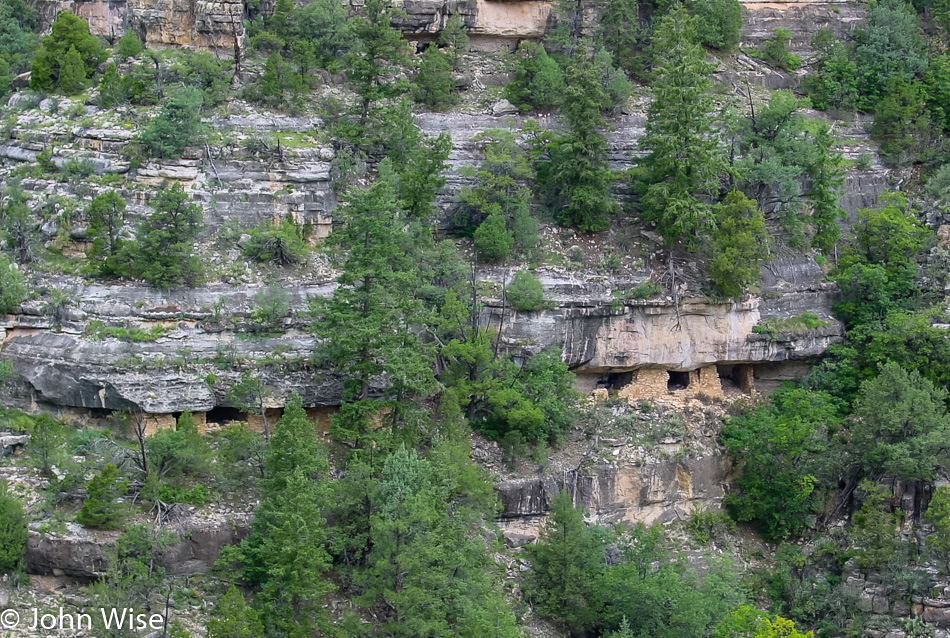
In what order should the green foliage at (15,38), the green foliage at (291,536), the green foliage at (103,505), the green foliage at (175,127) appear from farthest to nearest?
the green foliage at (15,38) → the green foliage at (175,127) → the green foliage at (103,505) → the green foliage at (291,536)

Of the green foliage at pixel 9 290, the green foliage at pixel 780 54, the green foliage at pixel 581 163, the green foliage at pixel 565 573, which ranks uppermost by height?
the green foliage at pixel 780 54

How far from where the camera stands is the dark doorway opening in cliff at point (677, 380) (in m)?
63.1

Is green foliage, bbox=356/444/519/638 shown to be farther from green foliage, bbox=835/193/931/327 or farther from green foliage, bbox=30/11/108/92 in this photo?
green foliage, bbox=30/11/108/92

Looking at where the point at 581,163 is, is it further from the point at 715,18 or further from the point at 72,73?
the point at 72,73

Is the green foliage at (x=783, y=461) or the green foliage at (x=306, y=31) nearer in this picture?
the green foliage at (x=783, y=461)

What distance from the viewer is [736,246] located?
201ft

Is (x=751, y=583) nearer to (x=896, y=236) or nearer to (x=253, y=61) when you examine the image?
(x=896, y=236)

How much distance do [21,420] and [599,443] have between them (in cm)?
2048

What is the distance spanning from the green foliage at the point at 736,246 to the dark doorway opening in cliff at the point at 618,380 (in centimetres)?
486

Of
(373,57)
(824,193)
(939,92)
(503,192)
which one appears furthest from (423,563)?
(939,92)

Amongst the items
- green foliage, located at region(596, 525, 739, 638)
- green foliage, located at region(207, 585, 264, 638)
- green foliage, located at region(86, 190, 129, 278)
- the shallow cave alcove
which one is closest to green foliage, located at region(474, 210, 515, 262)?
the shallow cave alcove

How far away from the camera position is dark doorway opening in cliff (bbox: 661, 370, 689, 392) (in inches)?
2483

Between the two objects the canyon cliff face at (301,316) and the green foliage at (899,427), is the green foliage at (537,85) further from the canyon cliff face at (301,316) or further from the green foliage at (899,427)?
the green foliage at (899,427)

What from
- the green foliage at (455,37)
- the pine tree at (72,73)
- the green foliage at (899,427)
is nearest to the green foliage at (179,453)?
the pine tree at (72,73)
